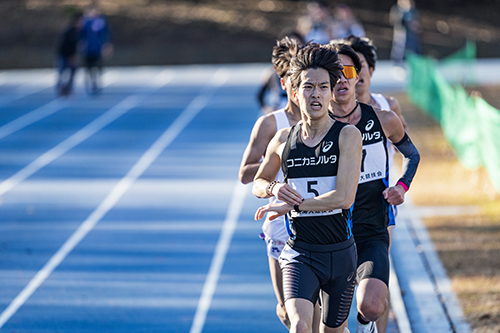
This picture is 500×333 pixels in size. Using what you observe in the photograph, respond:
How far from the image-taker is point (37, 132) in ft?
54.5

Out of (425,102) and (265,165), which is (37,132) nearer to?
(425,102)

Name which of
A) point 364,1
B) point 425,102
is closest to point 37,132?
point 425,102

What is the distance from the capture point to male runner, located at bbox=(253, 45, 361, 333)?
4.02 meters

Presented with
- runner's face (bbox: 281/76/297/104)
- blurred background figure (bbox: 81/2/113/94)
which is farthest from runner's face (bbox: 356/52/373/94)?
blurred background figure (bbox: 81/2/113/94)

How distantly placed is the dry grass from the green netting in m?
0.24

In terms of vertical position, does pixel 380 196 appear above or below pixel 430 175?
above

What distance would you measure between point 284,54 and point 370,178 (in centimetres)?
94

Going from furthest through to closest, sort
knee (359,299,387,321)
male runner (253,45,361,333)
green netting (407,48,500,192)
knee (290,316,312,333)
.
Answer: green netting (407,48,500,192) < knee (359,299,387,321) < male runner (253,45,361,333) < knee (290,316,312,333)

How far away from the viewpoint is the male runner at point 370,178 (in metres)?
4.61

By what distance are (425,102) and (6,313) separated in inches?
515

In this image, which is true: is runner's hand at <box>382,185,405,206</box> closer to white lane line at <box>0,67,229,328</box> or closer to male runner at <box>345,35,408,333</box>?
male runner at <box>345,35,408,333</box>

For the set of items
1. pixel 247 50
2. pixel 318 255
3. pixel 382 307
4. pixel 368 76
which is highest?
pixel 368 76

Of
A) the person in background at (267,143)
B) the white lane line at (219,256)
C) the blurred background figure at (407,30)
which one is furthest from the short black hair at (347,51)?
the blurred background figure at (407,30)

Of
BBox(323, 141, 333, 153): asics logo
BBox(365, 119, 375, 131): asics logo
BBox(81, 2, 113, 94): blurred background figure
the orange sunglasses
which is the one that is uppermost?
the orange sunglasses
